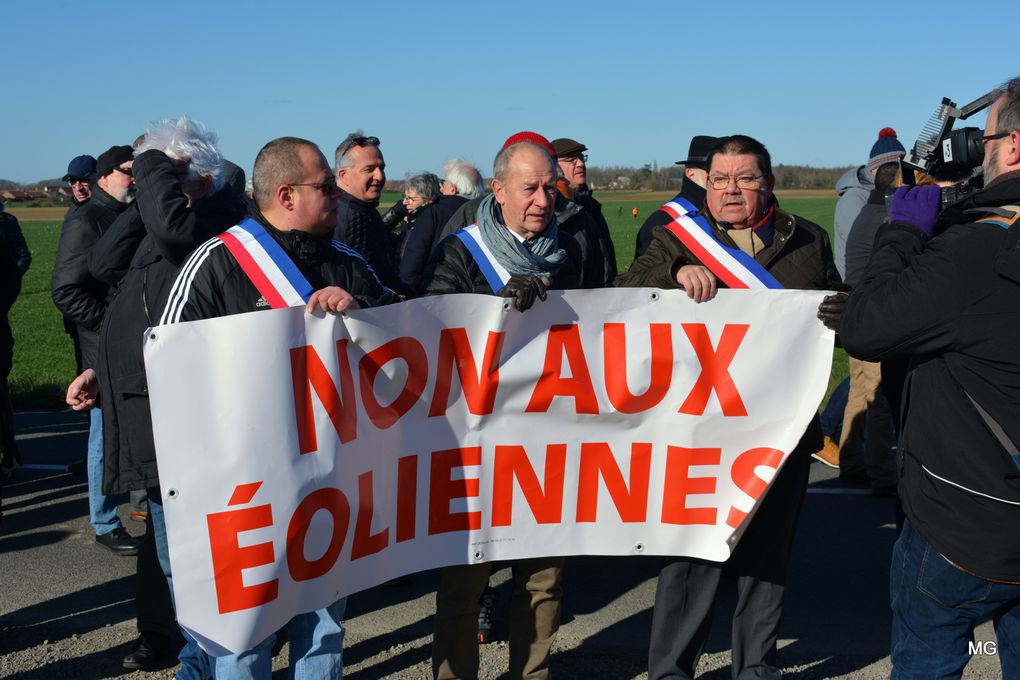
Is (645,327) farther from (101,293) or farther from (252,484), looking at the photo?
(101,293)

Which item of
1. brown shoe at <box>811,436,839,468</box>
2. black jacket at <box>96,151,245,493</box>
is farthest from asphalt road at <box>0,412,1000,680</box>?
black jacket at <box>96,151,245,493</box>

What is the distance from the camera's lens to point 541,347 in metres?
3.62

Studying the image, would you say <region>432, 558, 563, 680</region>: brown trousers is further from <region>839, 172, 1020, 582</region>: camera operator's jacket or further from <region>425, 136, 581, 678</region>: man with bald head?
<region>839, 172, 1020, 582</region>: camera operator's jacket

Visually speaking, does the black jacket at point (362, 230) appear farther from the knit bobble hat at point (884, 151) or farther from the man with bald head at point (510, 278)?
the knit bobble hat at point (884, 151)

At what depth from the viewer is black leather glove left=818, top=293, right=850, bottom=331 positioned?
11.8 ft

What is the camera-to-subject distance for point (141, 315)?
3615 mm

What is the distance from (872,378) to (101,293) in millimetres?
4875

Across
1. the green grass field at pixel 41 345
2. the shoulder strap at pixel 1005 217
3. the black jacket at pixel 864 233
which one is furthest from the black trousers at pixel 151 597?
the green grass field at pixel 41 345

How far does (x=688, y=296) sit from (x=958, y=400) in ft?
3.59

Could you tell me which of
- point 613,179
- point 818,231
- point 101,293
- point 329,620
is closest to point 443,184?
point 101,293

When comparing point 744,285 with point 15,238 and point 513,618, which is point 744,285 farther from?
point 15,238

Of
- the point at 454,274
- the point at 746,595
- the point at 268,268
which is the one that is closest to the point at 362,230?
the point at 454,274

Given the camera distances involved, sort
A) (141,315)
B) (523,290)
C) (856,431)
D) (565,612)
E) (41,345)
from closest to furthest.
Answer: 1. (523,290)
2. (141,315)
3. (565,612)
4. (856,431)
5. (41,345)

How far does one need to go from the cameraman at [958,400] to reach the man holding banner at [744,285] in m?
0.81
